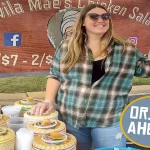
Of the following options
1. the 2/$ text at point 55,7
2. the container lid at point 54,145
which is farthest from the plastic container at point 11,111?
the 2/$ text at point 55,7

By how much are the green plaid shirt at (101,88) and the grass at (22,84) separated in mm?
536

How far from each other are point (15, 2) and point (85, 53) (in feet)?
1.96

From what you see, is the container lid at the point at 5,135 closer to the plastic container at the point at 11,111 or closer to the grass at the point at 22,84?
the plastic container at the point at 11,111

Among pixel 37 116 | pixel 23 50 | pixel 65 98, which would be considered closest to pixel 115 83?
pixel 65 98

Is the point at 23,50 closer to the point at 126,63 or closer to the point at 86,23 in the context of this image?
the point at 86,23

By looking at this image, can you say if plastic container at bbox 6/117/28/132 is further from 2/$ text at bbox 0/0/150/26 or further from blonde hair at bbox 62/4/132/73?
2/$ text at bbox 0/0/150/26

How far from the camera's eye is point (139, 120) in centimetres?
106

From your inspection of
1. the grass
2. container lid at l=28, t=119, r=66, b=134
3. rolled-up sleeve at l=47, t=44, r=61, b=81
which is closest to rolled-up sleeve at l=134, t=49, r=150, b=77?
rolled-up sleeve at l=47, t=44, r=61, b=81

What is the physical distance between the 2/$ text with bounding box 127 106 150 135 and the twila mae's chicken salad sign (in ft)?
3.10

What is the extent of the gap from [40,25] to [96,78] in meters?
0.64

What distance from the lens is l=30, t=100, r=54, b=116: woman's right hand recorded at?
142cm

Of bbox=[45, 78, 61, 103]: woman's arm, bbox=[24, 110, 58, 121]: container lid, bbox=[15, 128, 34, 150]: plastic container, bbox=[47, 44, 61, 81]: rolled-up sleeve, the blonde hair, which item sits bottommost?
bbox=[15, 128, 34, 150]: plastic container

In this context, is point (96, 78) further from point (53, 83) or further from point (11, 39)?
point (11, 39)

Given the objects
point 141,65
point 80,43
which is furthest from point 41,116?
point 141,65
